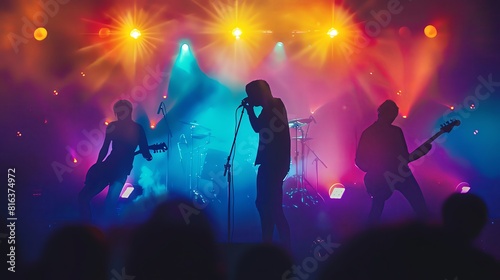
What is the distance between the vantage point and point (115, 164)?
6.08m

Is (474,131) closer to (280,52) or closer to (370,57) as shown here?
(370,57)

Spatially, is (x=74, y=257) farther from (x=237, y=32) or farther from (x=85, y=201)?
(x=237, y=32)

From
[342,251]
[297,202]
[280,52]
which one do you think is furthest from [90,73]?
[342,251]

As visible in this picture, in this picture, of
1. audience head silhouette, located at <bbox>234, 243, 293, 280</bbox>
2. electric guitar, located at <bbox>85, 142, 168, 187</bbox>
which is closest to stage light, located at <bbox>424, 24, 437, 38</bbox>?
electric guitar, located at <bbox>85, 142, 168, 187</bbox>

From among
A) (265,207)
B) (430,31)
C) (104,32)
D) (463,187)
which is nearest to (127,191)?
(104,32)

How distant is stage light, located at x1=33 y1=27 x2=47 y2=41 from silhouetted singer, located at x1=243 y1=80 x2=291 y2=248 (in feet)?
23.4

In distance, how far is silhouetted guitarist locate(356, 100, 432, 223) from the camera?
5321 millimetres

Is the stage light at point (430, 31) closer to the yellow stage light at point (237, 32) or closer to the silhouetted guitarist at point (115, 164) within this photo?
the yellow stage light at point (237, 32)

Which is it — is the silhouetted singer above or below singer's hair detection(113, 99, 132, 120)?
below

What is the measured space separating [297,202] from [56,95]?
6619 millimetres

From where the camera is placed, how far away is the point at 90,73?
11031 millimetres

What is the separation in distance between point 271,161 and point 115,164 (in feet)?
8.33

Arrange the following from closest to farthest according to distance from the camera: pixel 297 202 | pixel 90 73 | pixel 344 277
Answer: pixel 344 277, pixel 297 202, pixel 90 73

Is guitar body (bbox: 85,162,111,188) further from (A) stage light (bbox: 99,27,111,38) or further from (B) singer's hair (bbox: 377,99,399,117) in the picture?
(A) stage light (bbox: 99,27,111,38)
